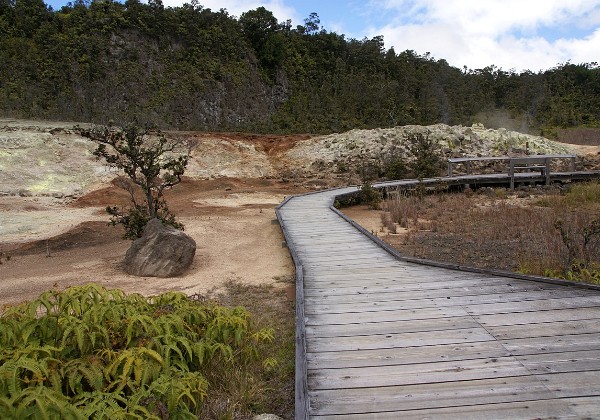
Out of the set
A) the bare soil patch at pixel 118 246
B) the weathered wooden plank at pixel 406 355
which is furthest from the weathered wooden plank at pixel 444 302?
the bare soil patch at pixel 118 246

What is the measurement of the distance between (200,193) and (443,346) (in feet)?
49.3

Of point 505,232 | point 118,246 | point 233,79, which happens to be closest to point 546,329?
point 505,232

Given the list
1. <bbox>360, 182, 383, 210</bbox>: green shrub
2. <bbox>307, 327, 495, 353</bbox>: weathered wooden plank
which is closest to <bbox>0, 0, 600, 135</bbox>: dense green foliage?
<bbox>360, 182, 383, 210</bbox>: green shrub

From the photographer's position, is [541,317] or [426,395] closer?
[426,395]

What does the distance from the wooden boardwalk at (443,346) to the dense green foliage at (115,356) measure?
2.17 feet

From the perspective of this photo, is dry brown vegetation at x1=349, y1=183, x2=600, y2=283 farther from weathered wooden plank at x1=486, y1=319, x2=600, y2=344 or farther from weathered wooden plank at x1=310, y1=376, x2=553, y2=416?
weathered wooden plank at x1=310, y1=376, x2=553, y2=416

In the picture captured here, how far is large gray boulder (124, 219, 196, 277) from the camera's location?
700 cm

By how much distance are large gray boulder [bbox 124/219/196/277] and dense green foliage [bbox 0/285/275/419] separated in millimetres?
3297

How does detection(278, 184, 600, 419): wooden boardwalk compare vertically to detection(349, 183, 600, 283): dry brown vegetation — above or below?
above

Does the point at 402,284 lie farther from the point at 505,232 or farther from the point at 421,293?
the point at 505,232

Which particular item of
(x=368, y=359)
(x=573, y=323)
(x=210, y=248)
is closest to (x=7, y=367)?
(x=368, y=359)

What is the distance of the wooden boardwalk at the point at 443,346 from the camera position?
262 centimetres

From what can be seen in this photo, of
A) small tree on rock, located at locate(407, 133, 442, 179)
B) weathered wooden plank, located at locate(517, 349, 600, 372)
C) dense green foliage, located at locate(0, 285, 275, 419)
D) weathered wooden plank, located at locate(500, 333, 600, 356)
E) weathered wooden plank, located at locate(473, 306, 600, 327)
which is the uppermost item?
small tree on rock, located at locate(407, 133, 442, 179)

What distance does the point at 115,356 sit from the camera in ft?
9.33
